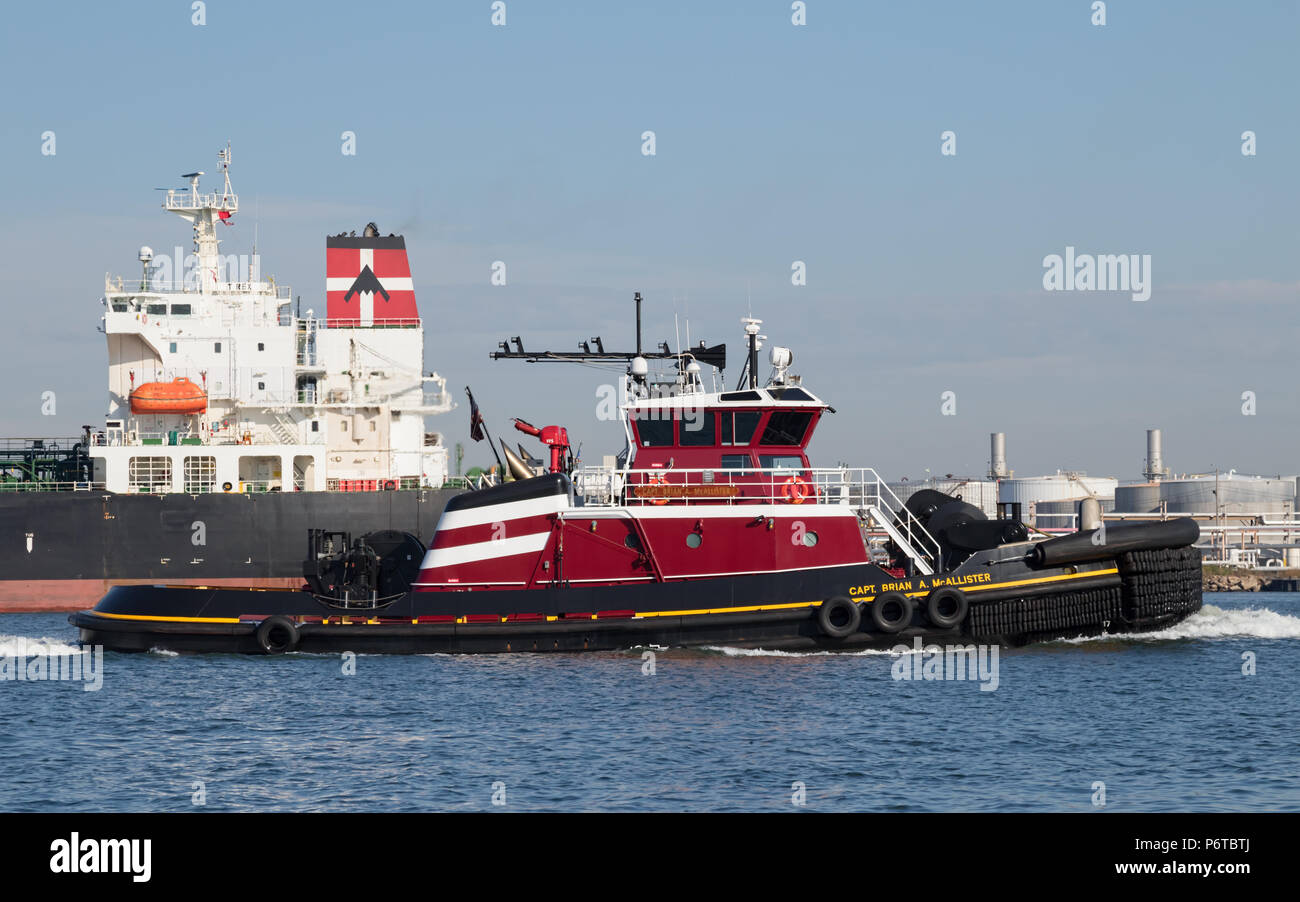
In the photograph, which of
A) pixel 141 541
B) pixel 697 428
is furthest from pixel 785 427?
pixel 141 541

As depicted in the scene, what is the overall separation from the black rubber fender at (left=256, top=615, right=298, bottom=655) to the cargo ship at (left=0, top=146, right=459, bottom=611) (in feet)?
44.5

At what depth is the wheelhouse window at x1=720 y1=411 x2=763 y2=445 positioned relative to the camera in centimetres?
2220

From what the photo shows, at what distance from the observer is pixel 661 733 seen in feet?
51.2

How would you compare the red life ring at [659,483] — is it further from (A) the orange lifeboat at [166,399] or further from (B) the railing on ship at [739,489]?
(A) the orange lifeboat at [166,399]

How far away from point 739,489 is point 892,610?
315cm

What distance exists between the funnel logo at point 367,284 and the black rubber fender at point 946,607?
24.5 metres

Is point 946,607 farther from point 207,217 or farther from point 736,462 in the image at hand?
point 207,217

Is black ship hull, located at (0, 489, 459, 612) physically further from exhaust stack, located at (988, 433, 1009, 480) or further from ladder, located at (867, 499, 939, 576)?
exhaust stack, located at (988, 433, 1009, 480)

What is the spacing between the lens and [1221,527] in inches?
2474

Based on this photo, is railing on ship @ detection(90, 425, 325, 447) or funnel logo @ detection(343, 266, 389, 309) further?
funnel logo @ detection(343, 266, 389, 309)

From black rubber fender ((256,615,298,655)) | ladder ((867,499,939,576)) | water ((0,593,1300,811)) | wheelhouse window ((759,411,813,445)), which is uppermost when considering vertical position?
wheelhouse window ((759,411,813,445))

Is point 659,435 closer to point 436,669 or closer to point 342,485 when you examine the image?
point 436,669

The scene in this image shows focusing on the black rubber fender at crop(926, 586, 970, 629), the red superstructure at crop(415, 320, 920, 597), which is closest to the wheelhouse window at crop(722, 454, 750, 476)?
the red superstructure at crop(415, 320, 920, 597)
